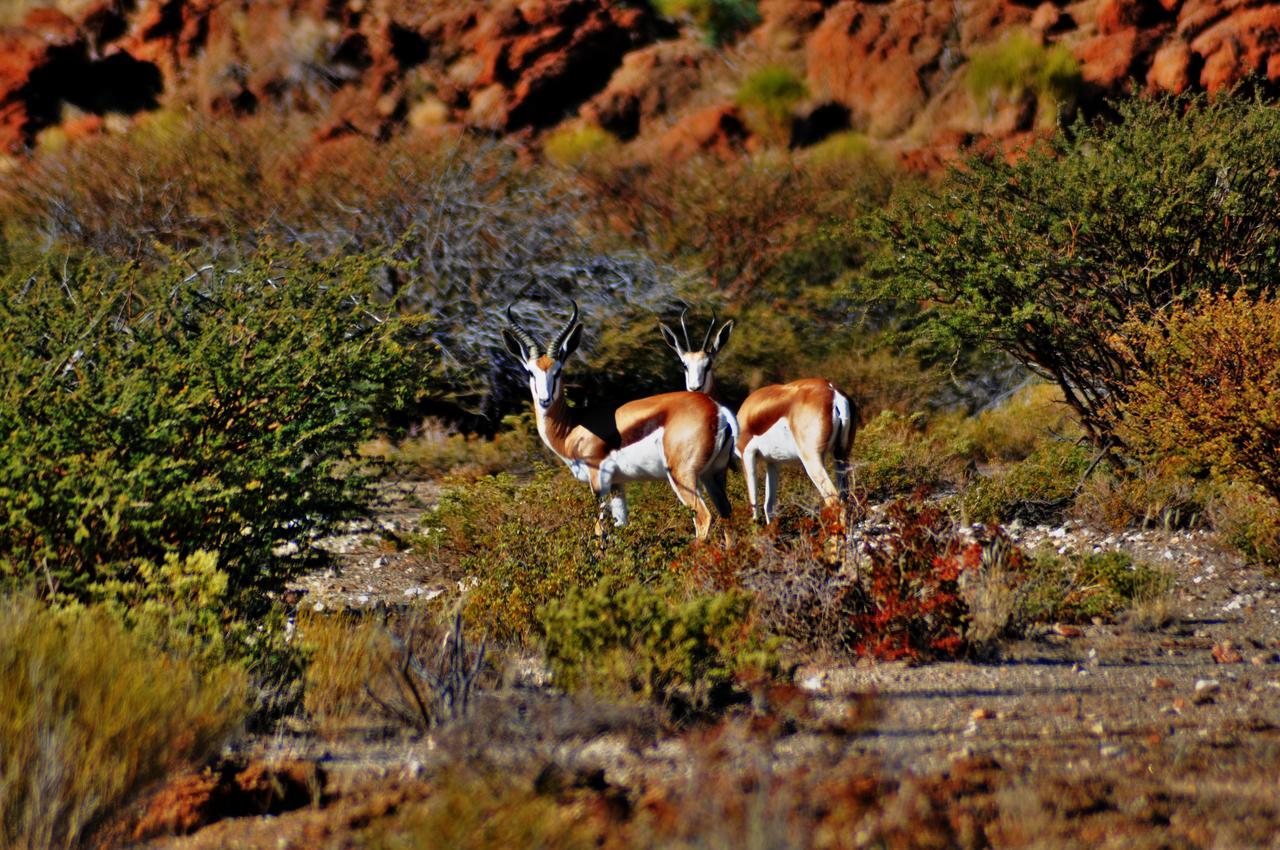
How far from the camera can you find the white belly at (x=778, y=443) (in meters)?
10.5

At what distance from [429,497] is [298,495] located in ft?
23.4

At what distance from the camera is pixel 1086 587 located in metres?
8.05

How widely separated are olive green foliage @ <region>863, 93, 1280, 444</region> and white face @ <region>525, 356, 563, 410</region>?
3.71 m

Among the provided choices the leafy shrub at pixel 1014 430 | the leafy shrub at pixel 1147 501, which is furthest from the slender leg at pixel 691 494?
the leafy shrub at pixel 1014 430

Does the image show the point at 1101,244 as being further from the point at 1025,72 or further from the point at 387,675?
the point at 1025,72

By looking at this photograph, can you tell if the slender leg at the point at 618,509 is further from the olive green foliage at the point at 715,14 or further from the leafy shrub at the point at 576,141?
the olive green foliage at the point at 715,14

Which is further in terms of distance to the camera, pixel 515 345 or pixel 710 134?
pixel 710 134

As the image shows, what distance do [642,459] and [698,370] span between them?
1.92 m

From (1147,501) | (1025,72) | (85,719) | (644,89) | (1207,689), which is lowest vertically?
(1207,689)

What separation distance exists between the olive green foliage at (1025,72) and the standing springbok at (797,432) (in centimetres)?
2536

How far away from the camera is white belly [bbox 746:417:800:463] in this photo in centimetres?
1055

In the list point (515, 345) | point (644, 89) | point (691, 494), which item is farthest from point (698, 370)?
point (644, 89)

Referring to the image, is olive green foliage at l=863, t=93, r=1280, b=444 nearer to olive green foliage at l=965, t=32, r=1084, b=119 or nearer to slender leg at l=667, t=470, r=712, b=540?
slender leg at l=667, t=470, r=712, b=540

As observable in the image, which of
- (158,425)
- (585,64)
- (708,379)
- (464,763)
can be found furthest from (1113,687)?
(585,64)
